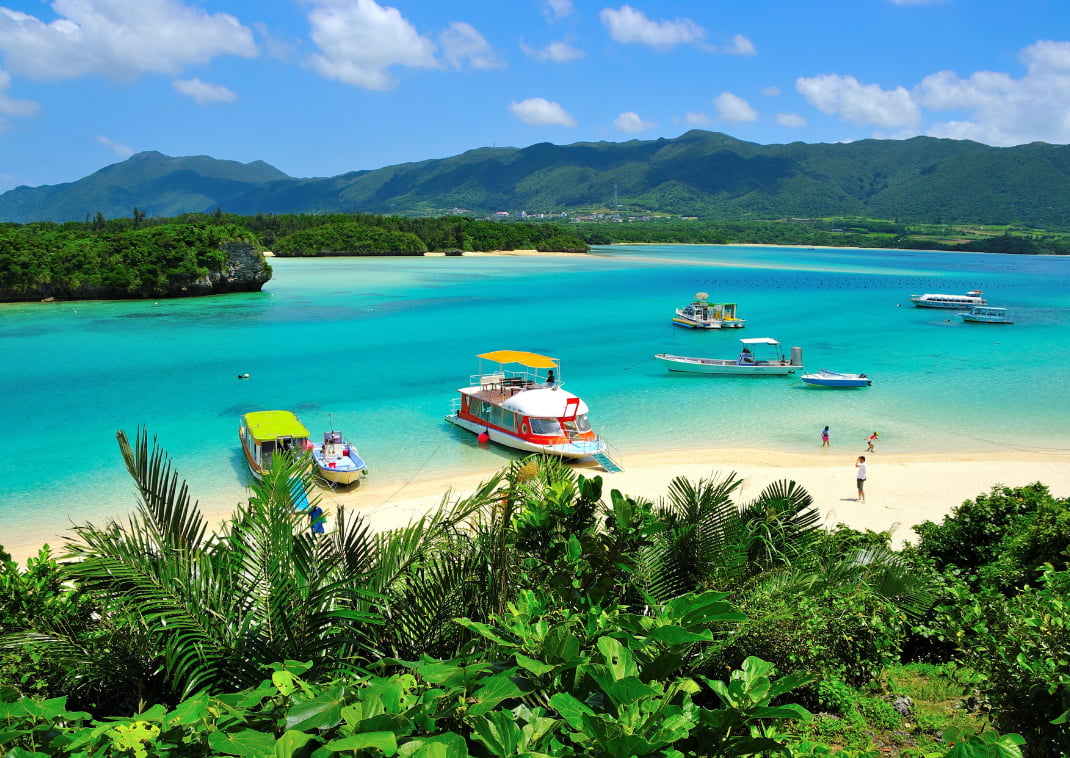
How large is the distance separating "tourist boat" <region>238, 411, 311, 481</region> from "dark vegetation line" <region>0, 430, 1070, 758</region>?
12.8 m

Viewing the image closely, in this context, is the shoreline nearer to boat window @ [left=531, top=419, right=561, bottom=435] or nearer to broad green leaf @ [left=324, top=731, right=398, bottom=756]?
boat window @ [left=531, top=419, right=561, bottom=435]

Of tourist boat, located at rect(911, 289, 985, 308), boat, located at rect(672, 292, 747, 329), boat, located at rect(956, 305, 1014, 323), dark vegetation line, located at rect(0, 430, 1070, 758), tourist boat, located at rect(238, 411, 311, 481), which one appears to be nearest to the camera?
dark vegetation line, located at rect(0, 430, 1070, 758)

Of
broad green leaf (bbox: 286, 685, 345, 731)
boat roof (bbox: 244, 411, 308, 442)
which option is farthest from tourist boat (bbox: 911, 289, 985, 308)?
broad green leaf (bbox: 286, 685, 345, 731)

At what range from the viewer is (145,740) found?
2.29m

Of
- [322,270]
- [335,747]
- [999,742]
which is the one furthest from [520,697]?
[322,270]

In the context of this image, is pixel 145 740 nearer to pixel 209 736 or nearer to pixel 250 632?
pixel 209 736

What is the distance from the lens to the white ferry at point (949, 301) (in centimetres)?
5943

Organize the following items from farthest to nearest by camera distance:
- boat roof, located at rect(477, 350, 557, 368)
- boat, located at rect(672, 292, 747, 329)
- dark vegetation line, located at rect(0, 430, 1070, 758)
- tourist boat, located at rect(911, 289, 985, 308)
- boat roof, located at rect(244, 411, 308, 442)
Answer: tourist boat, located at rect(911, 289, 985, 308)
boat, located at rect(672, 292, 747, 329)
boat roof, located at rect(477, 350, 557, 368)
boat roof, located at rect(244, 411, 308, 442)
dark vegetation line, located at rect(0, 430, 1070, 758)

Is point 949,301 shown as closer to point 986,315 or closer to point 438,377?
point 986,315

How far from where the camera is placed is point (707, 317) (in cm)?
5256

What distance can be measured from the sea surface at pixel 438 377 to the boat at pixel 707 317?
105cm

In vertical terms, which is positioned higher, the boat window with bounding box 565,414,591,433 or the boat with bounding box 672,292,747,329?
the boat with bounding box 672,292,747,329

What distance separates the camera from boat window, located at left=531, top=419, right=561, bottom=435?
21656mm

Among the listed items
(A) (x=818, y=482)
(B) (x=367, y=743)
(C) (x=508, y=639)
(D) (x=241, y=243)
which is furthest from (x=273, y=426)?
(D) (x=241, y=243)
